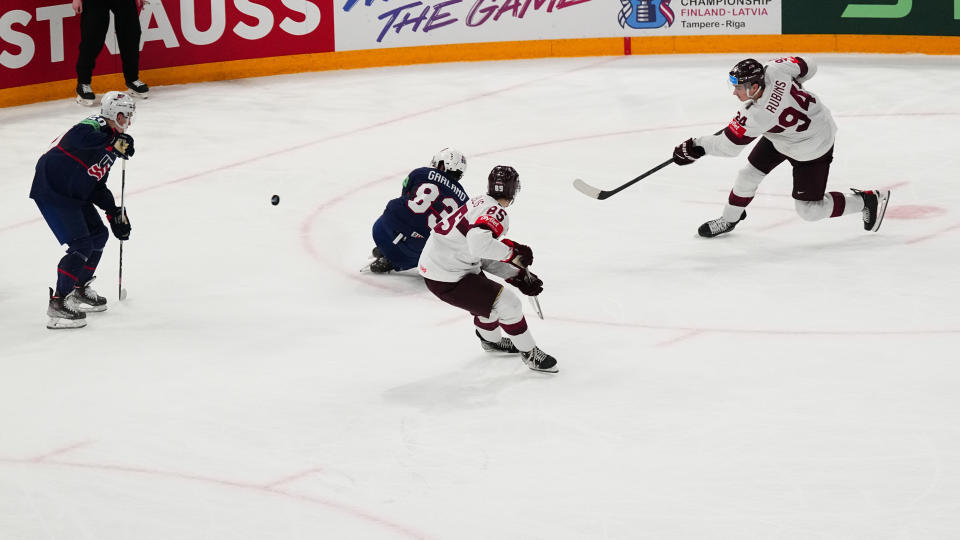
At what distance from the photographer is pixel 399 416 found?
498 centimetres

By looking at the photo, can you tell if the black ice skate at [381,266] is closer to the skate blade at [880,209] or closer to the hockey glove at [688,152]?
the hockey glove at [688,152]

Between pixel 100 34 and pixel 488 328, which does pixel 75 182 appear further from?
pixel 100 34

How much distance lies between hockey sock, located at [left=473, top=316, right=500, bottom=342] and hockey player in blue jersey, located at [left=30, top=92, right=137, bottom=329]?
1.91 meters

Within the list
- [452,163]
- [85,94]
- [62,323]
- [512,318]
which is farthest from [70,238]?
[85,94]

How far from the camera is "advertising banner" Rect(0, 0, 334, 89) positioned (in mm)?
11023

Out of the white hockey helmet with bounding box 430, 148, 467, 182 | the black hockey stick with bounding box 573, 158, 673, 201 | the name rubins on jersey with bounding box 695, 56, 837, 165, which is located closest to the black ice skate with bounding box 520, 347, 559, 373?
the white hockey helmet with bounding box 430, 148, 467, 182

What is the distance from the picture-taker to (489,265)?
542 centimetres

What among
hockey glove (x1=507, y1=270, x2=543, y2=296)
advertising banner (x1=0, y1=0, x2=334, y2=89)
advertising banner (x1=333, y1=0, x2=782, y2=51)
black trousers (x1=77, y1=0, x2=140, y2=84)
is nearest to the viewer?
hockey glove (x1=507, y1=270, x2=543, y2=296)

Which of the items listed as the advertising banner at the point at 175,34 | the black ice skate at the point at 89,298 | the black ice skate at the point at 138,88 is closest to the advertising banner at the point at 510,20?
the advertising banner at the point at 175,34

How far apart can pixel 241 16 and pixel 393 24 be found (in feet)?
4.71

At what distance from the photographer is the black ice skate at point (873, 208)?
23.7 feet

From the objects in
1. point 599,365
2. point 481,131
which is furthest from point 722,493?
point 481,131

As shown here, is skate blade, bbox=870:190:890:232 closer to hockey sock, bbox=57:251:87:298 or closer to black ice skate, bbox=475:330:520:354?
black ice skate, bbox=475:330:520:354

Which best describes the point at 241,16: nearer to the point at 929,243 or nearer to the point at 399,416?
the point at 929,243
